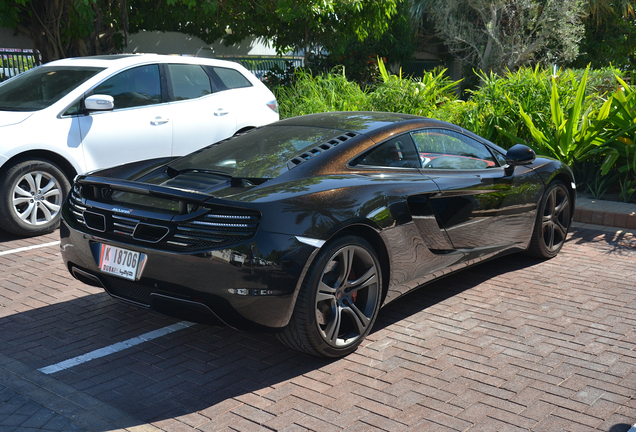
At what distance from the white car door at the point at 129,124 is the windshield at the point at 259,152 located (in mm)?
2822

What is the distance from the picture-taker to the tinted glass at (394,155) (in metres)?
4.32

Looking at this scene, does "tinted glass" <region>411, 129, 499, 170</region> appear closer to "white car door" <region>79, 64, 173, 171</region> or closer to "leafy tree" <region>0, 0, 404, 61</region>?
"white car door" <region>79, 64, 173, 171</region>

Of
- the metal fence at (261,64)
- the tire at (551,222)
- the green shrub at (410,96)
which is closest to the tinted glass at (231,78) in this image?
the green shrub at (410,96)

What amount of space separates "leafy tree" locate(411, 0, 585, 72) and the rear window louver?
1873 centimetres

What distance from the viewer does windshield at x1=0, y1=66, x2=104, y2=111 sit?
7.00 m

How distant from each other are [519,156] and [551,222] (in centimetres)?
97

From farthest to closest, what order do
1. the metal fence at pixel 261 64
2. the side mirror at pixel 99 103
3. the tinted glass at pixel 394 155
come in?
1. the metal fence at pixel 261 64
2. the side mirror at pixel 99 103
3. the tinted glass at pixel 394 155

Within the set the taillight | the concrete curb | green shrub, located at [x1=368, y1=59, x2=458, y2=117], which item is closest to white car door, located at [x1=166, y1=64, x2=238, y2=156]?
the taillight

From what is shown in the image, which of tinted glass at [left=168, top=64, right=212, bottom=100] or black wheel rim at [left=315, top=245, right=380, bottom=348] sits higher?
tinted glass at [left=168, top=64, right=212, bottom=100]

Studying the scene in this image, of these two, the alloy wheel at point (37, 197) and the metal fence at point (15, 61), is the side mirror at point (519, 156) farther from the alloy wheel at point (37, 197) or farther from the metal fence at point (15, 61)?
the metal fence at point (15, 61)

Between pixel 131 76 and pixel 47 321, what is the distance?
381 cm

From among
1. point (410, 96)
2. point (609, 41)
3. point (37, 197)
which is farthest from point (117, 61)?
point (609, 41)

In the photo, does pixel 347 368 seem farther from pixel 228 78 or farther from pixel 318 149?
pixel 228 78

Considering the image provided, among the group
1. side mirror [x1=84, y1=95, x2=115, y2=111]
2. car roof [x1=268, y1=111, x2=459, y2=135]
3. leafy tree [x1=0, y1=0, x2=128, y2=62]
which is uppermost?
leafy tree [x1=0, y1=0, x2=128, y2=62]
